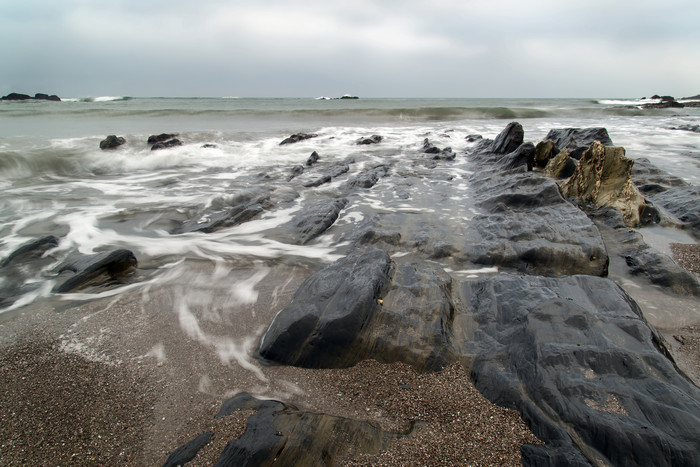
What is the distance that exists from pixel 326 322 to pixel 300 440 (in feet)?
2.70

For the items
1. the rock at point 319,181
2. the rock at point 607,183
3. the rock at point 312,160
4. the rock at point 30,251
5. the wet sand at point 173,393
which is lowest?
the wet sand at point 173,393

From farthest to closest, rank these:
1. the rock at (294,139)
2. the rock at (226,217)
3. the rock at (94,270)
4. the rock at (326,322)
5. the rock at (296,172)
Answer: the rock at (294,139)
the rock at (296,172)
the rock at (226,217)
the rock at (94,270)
the rock at (326,322)

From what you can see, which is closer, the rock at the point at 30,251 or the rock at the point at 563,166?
the rock at the point at 30,251

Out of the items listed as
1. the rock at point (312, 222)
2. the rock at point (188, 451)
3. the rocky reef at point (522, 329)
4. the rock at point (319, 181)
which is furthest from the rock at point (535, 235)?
the rock at point (319, 181)

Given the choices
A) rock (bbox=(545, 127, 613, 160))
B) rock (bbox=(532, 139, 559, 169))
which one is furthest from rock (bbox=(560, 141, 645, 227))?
rock (bbox=(545, 127, 613, 160))

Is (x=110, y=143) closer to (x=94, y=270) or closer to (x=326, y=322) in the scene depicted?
(x=94, y=270)

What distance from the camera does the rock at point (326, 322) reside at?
228cm

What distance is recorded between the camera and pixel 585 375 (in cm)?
182

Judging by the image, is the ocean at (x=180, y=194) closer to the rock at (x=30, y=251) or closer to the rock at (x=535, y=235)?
the rock at (x=30, y=251)

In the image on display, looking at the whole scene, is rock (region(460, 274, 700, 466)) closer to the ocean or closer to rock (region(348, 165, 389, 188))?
the ocean

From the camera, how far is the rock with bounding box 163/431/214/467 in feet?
5.34

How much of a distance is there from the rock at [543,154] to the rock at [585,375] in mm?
5365

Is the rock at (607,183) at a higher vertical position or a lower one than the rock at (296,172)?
higher

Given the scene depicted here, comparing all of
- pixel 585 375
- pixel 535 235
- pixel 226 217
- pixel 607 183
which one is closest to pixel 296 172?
pixel 226 217
